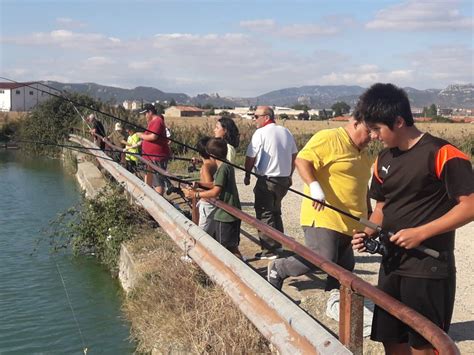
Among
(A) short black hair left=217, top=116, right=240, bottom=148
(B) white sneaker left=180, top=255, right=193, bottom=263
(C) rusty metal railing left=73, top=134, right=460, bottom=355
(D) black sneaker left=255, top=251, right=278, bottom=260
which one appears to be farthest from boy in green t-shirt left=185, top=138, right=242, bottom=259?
(C) rusty metal railing left=73, top=134, right=460, bottom=355

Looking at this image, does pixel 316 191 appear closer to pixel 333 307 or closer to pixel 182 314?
pixel 333 307

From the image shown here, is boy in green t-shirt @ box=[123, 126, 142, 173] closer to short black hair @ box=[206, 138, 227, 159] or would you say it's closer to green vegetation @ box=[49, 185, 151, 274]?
green vegetation @ box=[49, 185, 151, 274]

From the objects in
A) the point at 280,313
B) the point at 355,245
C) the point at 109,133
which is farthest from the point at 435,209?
the point at 109,133

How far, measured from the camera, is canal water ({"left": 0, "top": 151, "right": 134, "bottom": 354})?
20.0 ft

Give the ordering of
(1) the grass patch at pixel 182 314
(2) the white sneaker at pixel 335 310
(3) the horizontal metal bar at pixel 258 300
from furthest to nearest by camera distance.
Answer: (2) the white sneaker at pixel 335 310
(1) the grass patch at pixel 182 314
(3) the horizontal metal bar at pixel 258 300

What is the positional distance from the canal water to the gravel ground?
1.70 meters

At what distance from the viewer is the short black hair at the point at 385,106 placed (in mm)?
3203

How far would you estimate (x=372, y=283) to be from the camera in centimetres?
636

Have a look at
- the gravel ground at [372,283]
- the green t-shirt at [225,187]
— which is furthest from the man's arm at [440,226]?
the green t-shirt at [225,187]

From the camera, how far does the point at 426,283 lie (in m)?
3.23

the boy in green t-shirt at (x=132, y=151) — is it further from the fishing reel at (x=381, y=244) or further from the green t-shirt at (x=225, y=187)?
the fishing reel at (x=381, y=244)

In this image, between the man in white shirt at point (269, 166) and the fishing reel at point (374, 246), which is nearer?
the fishing reel at point (374, 246)

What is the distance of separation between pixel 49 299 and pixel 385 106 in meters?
5.67

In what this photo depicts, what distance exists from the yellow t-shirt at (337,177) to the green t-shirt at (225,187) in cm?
141
